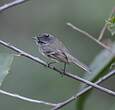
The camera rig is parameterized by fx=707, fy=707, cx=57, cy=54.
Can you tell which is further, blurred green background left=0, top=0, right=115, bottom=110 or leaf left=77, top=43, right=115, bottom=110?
blurred green background left=0, top=0, right=115, bottom=110

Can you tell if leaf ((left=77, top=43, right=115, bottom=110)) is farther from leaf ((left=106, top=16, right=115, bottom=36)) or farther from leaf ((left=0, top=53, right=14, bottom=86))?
leaf ((left=0, top=53, right=14, bottom=86))

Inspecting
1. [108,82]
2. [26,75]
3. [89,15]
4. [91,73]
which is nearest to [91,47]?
[89,15]

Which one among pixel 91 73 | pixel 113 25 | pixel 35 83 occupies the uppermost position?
pixel 113 25

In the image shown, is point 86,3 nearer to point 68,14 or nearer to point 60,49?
point 68,14

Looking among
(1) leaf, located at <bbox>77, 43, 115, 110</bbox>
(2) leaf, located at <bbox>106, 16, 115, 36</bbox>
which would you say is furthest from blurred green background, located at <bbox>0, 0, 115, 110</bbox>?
(2) leaf, located at <bbox>106, 16, 115, 36</bbox>

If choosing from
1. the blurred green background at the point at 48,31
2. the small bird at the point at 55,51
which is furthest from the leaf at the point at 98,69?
the blurred green background at the point at 48,31

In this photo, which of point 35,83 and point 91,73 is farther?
point 35,83

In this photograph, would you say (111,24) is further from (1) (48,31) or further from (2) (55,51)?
(1) (48,31)
